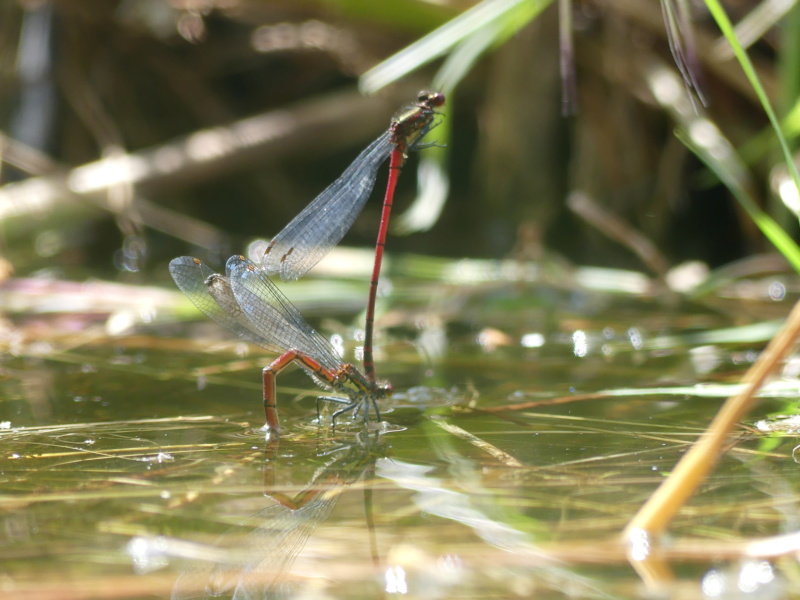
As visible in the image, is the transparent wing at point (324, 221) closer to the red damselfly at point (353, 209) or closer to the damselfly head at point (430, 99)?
the red damselfly at point (353, 209)

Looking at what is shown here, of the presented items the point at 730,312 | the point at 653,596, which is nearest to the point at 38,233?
the point at 730,312

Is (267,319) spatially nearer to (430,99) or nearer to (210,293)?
(210,293)

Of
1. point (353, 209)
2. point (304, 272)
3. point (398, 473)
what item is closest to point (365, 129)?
point (353, 209)

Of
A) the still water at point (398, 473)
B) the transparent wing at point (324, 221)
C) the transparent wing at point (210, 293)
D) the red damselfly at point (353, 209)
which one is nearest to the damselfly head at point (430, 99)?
the red damselfly at point (353, 209)

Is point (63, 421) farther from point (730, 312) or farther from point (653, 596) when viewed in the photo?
point (730, 312)

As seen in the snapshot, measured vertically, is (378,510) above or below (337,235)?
below
